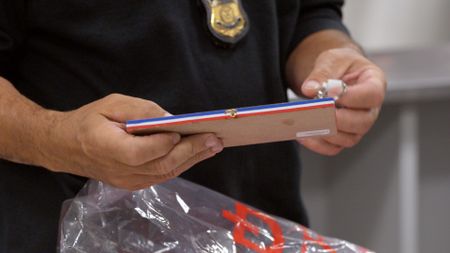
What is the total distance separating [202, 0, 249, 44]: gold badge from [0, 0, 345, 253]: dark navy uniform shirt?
1 cm

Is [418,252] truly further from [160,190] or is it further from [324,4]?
[160,190]

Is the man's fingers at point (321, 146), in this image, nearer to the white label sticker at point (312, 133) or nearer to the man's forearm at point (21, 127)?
the white label sticker at point (312, 133)

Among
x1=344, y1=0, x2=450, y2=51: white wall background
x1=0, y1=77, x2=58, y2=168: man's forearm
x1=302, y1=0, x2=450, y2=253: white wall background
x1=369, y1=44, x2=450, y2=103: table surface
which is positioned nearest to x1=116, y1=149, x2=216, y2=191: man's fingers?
x1=0, y1=77, x2=58, y2=168: man's forearm

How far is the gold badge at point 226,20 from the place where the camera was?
0.84 meters

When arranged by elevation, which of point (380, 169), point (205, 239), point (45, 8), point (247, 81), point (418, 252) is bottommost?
point (418, 252)

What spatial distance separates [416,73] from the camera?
64.3 inches

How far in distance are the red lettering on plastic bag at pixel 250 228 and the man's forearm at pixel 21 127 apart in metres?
0.24

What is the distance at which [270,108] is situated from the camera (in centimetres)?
60

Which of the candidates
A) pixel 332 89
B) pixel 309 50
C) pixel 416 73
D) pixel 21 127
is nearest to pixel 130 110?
pixel 21 127

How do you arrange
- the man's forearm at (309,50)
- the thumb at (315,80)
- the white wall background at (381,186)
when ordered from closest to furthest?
the thumb at (315,80) → the man's forearm at (309,50) → the white wall background at (381,186)

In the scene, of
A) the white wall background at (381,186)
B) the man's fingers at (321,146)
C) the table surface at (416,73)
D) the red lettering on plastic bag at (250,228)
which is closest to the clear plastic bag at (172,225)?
the red lettering on plastic bag at (250,228)

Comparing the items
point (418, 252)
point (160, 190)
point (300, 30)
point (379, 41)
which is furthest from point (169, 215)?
point (379, 41)

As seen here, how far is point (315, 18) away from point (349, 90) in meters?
0.24

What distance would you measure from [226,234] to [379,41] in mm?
1596
